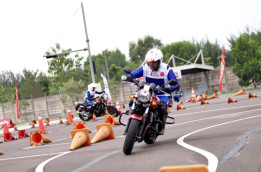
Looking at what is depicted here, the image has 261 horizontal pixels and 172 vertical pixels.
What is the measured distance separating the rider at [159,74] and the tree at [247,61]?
26.0 m

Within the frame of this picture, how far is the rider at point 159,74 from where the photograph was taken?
28.0 feet

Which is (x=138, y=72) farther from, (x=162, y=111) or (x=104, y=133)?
(x=104, y=133)

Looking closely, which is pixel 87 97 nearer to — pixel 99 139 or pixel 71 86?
pixel 99 139

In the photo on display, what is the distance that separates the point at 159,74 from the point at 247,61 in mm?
27053

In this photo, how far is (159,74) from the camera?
8.90 metres

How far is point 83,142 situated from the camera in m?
10.2

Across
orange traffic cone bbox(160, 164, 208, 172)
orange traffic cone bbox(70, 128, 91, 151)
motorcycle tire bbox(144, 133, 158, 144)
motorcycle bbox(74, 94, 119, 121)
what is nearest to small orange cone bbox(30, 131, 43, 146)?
orange traffic cone bbox(70, 128, 91, 151)

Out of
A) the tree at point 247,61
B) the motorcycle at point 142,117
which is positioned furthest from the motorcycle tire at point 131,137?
the tree at point 247,61

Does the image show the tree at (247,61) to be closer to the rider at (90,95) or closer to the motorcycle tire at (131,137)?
the rider at (90,95)

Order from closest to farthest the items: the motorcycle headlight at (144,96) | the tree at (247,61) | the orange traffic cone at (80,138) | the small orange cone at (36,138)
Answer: the motorcycle headlight at (144,96), the orange traffic cone at (80,138), the small orange cone at (36,138), the tree at (247,61)

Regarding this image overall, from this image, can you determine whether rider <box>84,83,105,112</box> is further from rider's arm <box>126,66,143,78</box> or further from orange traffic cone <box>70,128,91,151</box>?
rider's arm <box>126,66,143,78</box>

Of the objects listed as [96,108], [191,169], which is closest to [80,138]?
[191,169]

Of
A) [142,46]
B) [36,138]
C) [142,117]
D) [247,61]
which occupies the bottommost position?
[36,138]

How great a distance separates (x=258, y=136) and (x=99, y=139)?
4.57 metres
